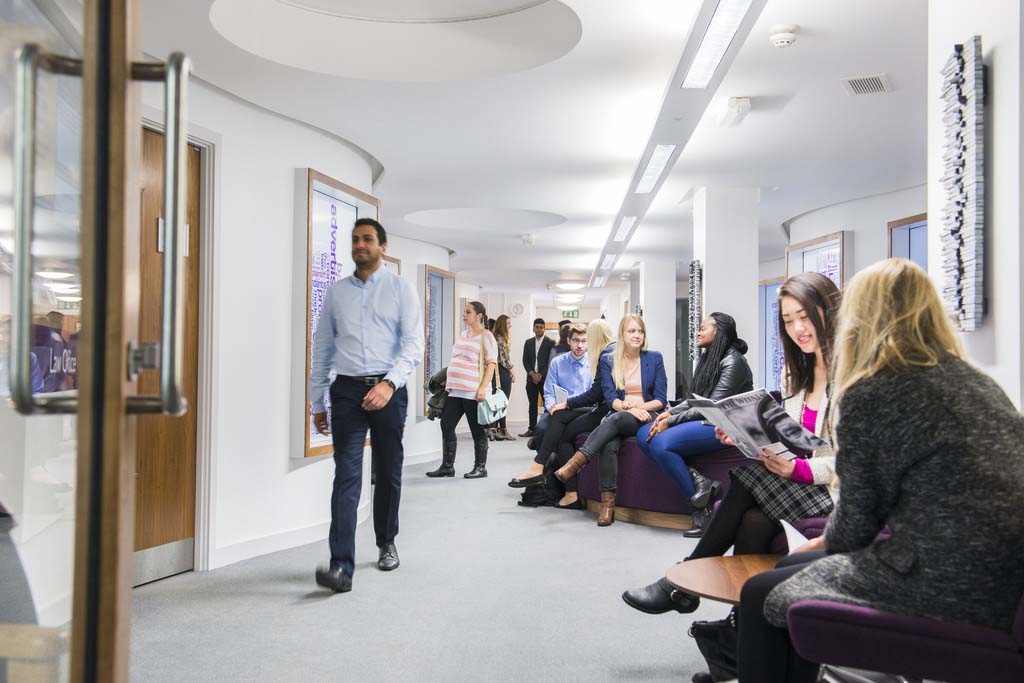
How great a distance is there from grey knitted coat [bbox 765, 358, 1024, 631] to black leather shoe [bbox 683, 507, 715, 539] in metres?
3.08

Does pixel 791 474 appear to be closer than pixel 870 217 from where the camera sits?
Yes

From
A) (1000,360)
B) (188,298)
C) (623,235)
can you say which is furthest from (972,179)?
(623,235)

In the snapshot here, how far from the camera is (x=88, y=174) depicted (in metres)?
1.01

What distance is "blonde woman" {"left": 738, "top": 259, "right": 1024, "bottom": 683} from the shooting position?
141 centimetres

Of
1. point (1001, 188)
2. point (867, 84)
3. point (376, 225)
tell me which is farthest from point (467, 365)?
point (1001, 188)

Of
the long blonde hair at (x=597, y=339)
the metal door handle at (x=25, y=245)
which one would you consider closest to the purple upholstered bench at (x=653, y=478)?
the long blonde hair at (x=597, y=339)

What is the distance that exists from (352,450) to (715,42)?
92.2 inches

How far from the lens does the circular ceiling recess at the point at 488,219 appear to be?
892cm

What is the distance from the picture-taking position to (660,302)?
11961 mm

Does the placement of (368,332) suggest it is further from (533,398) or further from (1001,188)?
(533,398)

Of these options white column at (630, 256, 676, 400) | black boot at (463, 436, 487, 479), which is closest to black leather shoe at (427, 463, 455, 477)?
black boot at (463, 436, 487, 479)

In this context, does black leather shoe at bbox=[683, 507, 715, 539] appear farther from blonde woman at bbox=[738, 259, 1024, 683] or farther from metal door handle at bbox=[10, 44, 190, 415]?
metal door handle at bbox=[10, 44, 190, 415]

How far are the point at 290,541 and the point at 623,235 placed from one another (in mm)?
5464

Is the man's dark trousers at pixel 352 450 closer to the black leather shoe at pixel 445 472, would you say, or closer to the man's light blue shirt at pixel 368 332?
the man's light blue shirt at pixel 368 332
